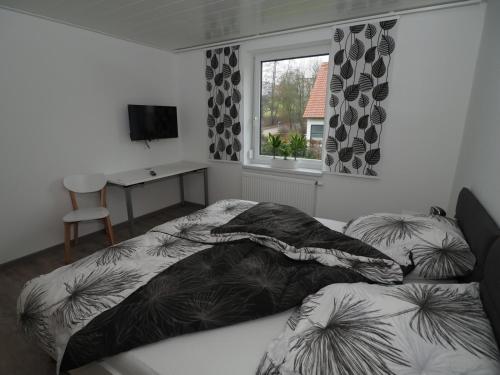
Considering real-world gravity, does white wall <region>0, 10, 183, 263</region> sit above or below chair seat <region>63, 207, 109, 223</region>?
above

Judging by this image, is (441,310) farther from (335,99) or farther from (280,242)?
(335,99)

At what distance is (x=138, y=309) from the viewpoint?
1.09 m

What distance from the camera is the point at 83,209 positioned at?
9.27ft

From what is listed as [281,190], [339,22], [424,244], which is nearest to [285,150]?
[281,190]

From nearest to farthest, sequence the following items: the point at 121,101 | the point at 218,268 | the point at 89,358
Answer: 1. the point at 89,358
2. the point at 218,268
3. the point at 121,101

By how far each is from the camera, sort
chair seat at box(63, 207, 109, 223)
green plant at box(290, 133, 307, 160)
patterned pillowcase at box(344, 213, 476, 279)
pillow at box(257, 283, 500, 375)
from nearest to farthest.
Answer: pillow at box(257, 283, 500, 375) < patterned pillowcase at box(344, 213, 476, 279) < chair seat at box(63, 207, 109, 223) < green plant at box(290, 133, 307, 160)

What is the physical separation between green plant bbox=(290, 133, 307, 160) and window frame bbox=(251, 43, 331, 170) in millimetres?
136

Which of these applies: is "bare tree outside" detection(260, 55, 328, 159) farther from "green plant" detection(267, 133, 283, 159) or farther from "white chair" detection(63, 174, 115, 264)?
"white chair" detection(63, 174, 115, 264)

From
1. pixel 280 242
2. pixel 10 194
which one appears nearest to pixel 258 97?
pixel 280 242

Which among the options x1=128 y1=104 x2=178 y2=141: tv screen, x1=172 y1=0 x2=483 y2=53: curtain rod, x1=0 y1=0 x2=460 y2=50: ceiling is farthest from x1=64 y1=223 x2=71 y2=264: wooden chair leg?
x1=172 y1=0 x2=483 y2=53: curtain rod

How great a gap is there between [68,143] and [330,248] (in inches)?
115

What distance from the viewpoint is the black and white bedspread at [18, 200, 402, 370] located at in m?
1.04

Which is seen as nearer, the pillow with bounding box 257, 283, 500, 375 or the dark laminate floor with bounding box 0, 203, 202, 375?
the pillow with bounding box 257, 283, 500, 375

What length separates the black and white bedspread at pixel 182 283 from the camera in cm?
104
